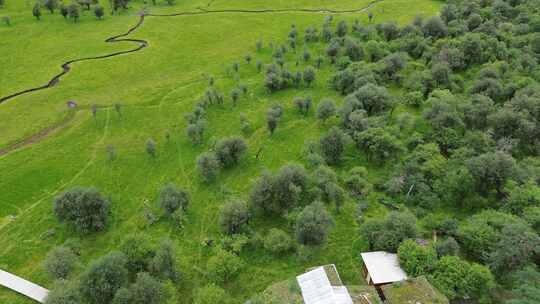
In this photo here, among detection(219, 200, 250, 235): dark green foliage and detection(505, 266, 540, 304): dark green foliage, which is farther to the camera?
detection(219, 200, 250, 235): dark green foliage

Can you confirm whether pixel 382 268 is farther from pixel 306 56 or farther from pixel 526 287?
pixel 306 56

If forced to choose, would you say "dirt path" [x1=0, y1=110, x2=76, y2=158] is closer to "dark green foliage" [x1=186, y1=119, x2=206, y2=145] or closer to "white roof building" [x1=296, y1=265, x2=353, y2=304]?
"dark green foliage" [x1=186, y1=119, x2=206, y2=145]

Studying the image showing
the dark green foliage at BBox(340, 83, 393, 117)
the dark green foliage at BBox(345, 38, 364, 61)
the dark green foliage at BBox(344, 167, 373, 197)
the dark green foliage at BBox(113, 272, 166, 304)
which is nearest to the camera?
the dark green foliage at BBox(113, 272, 166, 304)

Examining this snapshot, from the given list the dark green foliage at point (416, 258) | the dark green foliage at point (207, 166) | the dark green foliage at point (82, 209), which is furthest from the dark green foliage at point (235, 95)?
the dark green foliage at point (416, 258)

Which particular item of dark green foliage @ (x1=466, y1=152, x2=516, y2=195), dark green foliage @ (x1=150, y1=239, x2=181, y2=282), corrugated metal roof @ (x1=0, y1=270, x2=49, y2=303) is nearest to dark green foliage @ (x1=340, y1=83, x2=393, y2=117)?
dark green foliage @ (x1=466, y1=152, x2=516, y2=195)

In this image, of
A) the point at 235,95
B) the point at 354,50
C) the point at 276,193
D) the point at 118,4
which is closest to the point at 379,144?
the point at 276,193

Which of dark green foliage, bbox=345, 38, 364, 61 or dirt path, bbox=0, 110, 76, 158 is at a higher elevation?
dark green foliage, bbox=345, 38, 364, 61
